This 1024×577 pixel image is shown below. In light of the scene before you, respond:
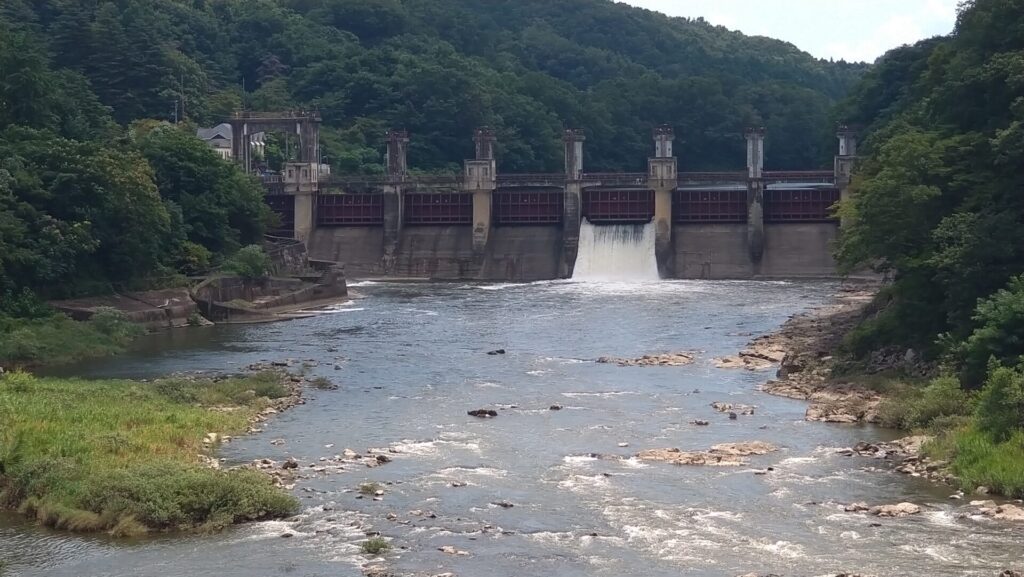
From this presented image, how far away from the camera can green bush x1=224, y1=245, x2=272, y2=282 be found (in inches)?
2135

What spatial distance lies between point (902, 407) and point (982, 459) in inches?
196

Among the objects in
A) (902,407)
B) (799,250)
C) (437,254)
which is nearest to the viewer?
(902,407)

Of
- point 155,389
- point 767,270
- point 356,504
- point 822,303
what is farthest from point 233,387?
point 767,270

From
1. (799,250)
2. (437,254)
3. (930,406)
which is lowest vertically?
(930,406)

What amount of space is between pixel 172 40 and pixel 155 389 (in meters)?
72.4

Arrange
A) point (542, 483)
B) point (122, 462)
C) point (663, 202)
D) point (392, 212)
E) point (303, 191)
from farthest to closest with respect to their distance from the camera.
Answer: point (303, 191), point (392, 212), point (663, 202), point (542, 483), point (122, 462)

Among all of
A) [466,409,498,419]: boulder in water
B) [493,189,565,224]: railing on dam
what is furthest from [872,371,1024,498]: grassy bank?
[493,189,565,224]: railing on dam

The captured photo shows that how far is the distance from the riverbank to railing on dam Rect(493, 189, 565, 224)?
87.0 ft

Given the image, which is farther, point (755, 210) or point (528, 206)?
point (528, 206)

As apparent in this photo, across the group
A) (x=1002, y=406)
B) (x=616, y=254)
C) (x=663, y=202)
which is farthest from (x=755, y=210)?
(x=1002, y=406)

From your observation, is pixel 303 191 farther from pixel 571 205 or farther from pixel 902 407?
pixel 902 407

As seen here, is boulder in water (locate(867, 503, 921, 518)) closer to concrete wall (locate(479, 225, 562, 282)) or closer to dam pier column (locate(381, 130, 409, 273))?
concrete wall (locate(479, 225, 562, 282))

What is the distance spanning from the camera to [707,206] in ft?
224

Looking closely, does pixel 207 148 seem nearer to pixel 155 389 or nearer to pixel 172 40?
pixel 155 389
